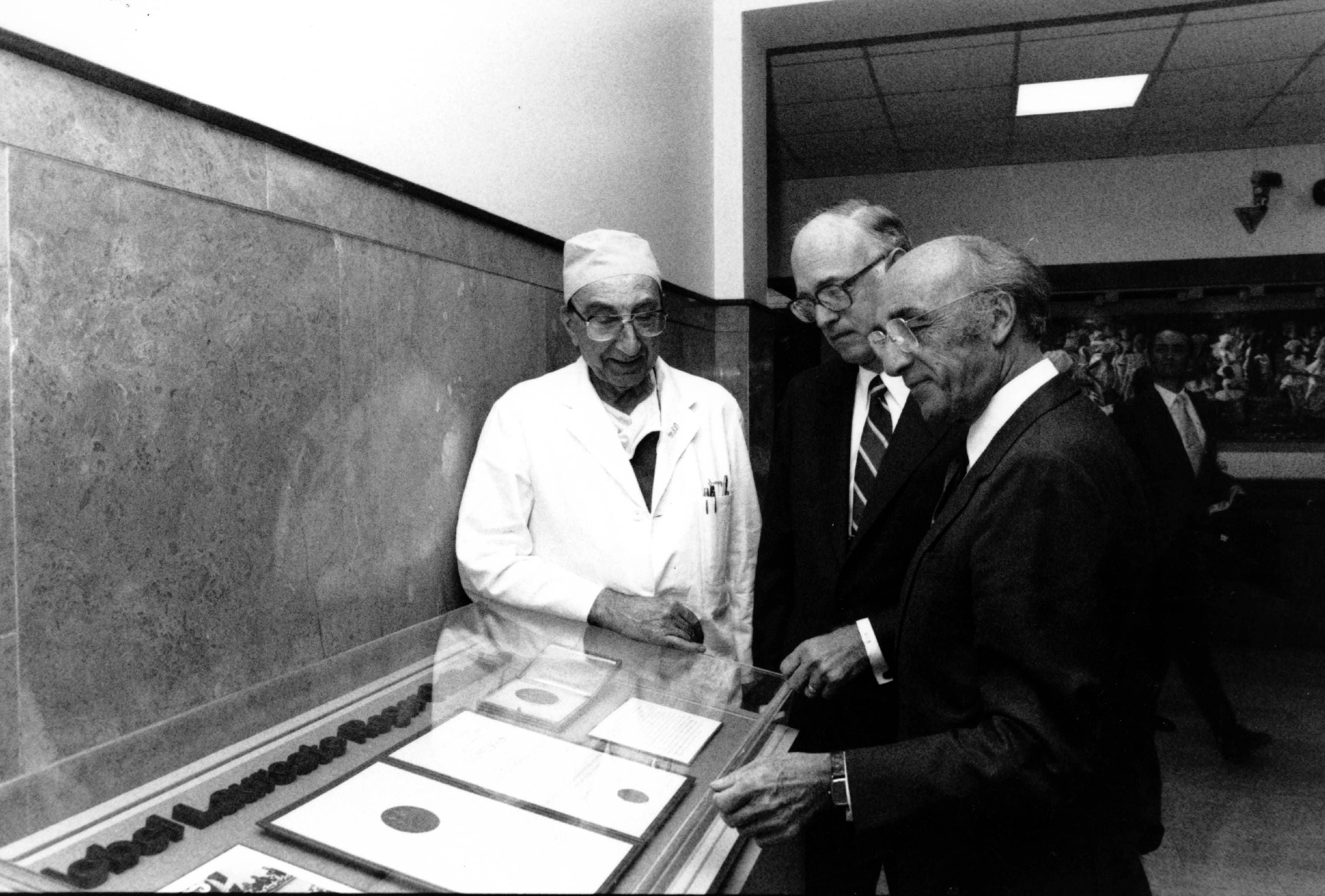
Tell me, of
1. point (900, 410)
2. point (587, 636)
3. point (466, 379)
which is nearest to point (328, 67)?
point (466, 379)

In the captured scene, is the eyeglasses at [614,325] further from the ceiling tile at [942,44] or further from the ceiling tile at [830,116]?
the ceiling tile at [830,116]

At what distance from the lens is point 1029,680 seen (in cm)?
130

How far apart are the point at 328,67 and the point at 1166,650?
165 centimetres

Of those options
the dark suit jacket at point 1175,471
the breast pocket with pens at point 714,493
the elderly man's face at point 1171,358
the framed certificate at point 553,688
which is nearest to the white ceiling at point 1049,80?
the elderly man's face at point 1171,358

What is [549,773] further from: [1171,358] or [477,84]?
[1171,358]

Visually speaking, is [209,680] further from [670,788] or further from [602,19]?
[602,19]

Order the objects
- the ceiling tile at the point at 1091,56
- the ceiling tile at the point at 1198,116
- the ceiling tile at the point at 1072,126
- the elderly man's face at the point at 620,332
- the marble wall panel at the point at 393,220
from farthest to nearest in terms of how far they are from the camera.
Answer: the ceiling tile at the point at 1072,126 → the ceiling tile at the point at 1198,116 → the ceiling tile at the point at 1091,56 → the elderly man's face at the point at 620,332 → the marble wall panel at the point at 393,220

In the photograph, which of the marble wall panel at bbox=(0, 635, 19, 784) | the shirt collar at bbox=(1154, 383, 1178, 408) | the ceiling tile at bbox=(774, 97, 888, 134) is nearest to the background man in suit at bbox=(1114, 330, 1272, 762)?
the shirt collar at bbox=(1154, 383, 1178, 408)

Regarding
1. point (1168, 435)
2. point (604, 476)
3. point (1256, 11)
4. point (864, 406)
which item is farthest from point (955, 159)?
point (604, 476)

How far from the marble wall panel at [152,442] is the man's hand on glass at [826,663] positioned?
853 mm

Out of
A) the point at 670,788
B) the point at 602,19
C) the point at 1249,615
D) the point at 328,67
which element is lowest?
the point at 1249,615

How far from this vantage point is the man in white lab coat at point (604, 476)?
2158 mm

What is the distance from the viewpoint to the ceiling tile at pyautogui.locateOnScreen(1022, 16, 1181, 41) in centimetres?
466

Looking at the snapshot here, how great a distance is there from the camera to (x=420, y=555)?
2.09 m
